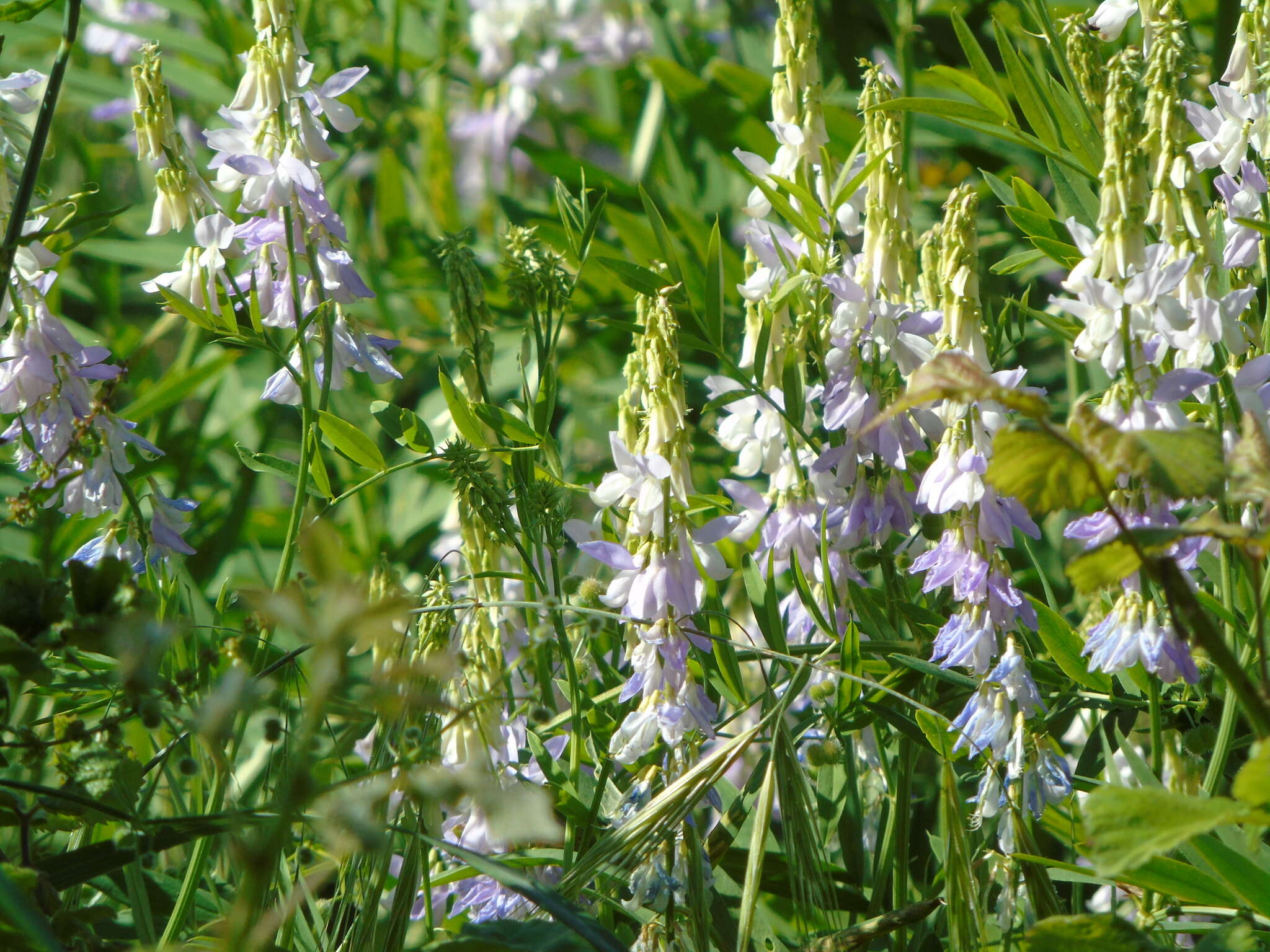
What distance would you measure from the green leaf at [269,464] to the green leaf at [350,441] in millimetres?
31

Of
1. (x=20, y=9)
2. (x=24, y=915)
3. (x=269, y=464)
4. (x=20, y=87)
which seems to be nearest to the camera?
(x=24, y=915)

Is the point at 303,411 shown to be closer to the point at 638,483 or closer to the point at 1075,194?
the point at 638,483

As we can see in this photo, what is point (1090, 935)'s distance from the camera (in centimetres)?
48

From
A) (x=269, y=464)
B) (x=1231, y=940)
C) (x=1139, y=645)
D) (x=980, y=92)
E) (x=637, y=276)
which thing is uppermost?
(x=980, y=92)

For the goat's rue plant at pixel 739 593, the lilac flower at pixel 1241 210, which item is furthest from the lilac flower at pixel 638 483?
the lilac flower at pixel 1241 210

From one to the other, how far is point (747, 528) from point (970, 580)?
0.55 ft

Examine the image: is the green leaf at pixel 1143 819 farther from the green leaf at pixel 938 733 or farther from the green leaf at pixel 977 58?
the green leaf at pixel 977 58

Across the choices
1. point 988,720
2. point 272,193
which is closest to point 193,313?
point 272,193

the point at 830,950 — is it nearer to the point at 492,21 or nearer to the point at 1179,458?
the point at 1179,458

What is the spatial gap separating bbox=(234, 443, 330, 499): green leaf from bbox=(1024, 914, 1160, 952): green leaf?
0.49m

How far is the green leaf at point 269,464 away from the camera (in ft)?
2.60

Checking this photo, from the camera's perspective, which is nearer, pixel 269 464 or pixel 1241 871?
pixel 1241 871

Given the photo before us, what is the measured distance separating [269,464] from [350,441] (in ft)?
0.25

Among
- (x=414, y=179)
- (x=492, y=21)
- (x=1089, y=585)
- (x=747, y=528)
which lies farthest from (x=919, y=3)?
(x=1089, y=585)
